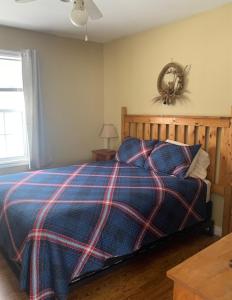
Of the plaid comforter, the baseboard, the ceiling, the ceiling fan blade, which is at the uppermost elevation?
the ceiling

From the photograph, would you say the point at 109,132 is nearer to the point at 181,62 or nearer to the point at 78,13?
the point at 181,62

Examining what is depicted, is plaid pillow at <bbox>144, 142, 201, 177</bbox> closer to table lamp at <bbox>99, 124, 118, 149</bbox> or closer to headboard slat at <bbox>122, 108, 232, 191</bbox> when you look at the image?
headboard slat at <bbox>122, 108, 232, 191</bbox>

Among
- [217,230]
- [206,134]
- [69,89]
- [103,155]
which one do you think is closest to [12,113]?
[69,89]

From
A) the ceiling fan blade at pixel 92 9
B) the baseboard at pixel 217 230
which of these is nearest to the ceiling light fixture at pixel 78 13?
the ceiling fan blade at pixel 92 9

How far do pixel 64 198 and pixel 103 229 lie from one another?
42 centimetres

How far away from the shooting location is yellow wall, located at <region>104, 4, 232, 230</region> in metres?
2.76

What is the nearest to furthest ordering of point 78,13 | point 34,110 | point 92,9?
1. point 78,13
2. point 92,9
3. point 34,110

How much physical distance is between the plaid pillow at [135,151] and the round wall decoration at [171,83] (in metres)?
0.59

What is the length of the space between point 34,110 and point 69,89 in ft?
2.32

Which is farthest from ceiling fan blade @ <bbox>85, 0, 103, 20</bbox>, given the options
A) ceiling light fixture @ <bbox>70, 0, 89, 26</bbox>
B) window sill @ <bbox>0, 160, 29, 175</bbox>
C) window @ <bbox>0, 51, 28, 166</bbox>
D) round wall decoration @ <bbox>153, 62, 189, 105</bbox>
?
window sill @ <bbox>0, 160, 29, 175</bbox>

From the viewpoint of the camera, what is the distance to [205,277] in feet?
3.51

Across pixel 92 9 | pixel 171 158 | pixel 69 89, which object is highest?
pixel 92 9

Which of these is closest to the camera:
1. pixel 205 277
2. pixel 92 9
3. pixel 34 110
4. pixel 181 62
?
pixel 205 277

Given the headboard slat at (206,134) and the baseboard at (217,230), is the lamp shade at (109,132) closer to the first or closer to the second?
the headboard slat at (206,134)
